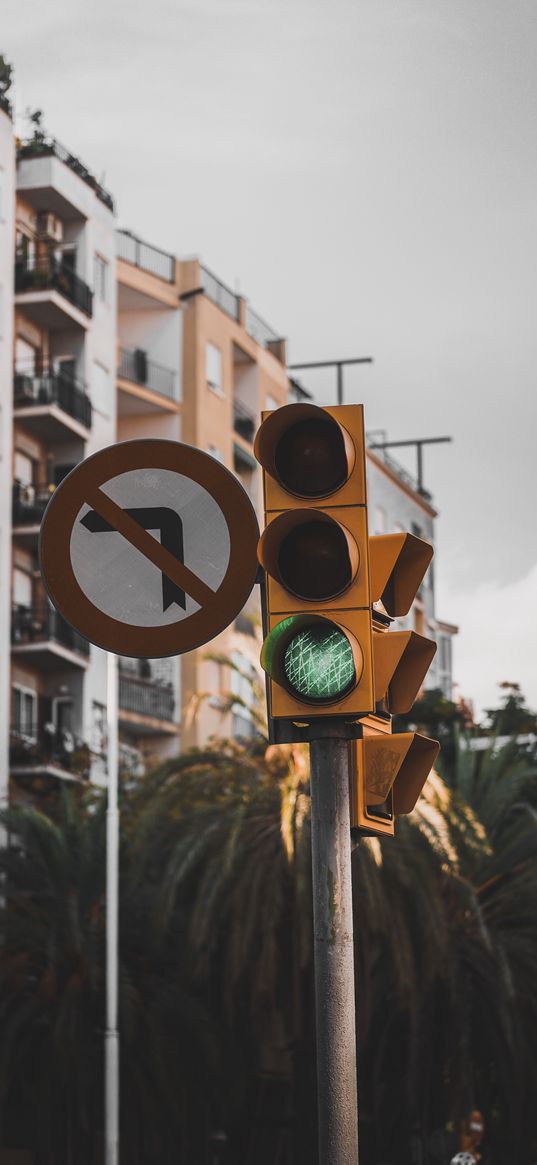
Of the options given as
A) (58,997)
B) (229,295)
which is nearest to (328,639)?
(58,997)

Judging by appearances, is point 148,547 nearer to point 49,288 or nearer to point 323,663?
point 323,663

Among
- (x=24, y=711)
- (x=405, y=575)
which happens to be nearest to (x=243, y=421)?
(x=24, y=711)

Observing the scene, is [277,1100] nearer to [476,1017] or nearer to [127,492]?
[476,1017]

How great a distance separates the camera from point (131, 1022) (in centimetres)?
3075

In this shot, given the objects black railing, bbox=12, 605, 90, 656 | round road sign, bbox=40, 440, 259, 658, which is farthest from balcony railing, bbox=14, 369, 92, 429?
round road sign, bbox=40, 440, 259, 658

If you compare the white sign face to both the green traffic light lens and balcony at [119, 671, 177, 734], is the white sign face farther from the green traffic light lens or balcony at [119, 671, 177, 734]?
balcony at [119, 671, 177, 734]

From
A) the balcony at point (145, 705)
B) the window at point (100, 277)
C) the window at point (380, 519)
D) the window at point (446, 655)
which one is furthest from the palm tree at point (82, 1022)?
the window at point (446, 655)

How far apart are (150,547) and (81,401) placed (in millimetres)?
41330

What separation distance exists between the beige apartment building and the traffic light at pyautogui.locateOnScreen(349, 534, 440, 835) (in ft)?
105

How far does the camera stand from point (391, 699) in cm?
520

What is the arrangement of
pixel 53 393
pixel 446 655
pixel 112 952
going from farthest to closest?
pixel 446 655 < pixel 53 393 < pixel 112 952

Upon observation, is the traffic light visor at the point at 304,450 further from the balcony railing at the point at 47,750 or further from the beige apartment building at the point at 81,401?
the balcony railing at the point at 47,750

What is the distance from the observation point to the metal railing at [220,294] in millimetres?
54719

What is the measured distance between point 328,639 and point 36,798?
1507 inches
